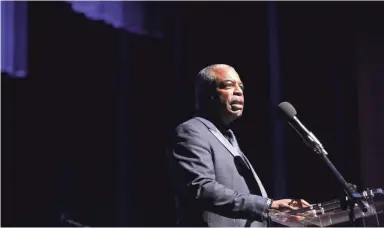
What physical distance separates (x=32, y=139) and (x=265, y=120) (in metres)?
1.80

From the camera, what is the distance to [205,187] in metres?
2.06

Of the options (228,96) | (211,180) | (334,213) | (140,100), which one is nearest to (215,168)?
(211,180)

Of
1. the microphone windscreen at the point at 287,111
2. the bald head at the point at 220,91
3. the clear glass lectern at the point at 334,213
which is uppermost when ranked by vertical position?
the bald head at the point at 220,91

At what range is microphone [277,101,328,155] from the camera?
203cm

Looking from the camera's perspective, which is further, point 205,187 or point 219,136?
point 219,136

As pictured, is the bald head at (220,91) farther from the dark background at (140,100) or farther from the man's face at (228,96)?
the dark background at (140,100)

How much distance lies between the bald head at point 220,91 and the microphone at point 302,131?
26 centimetres

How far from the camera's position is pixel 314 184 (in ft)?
14.3

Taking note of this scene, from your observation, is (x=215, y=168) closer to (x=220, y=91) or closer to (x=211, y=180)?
(x=211, y=180)

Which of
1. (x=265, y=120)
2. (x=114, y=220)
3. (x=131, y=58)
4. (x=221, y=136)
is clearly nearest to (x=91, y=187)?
(x=114, y=220)

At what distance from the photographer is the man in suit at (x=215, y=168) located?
2.04 metres

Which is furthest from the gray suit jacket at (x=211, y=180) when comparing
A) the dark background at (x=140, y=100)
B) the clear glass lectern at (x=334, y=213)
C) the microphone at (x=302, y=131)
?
the dark background at (x=140, y=100)

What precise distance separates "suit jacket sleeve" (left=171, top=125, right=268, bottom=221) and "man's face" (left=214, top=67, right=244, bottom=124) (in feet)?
0.62

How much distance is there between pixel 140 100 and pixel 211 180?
2828 millimetres
